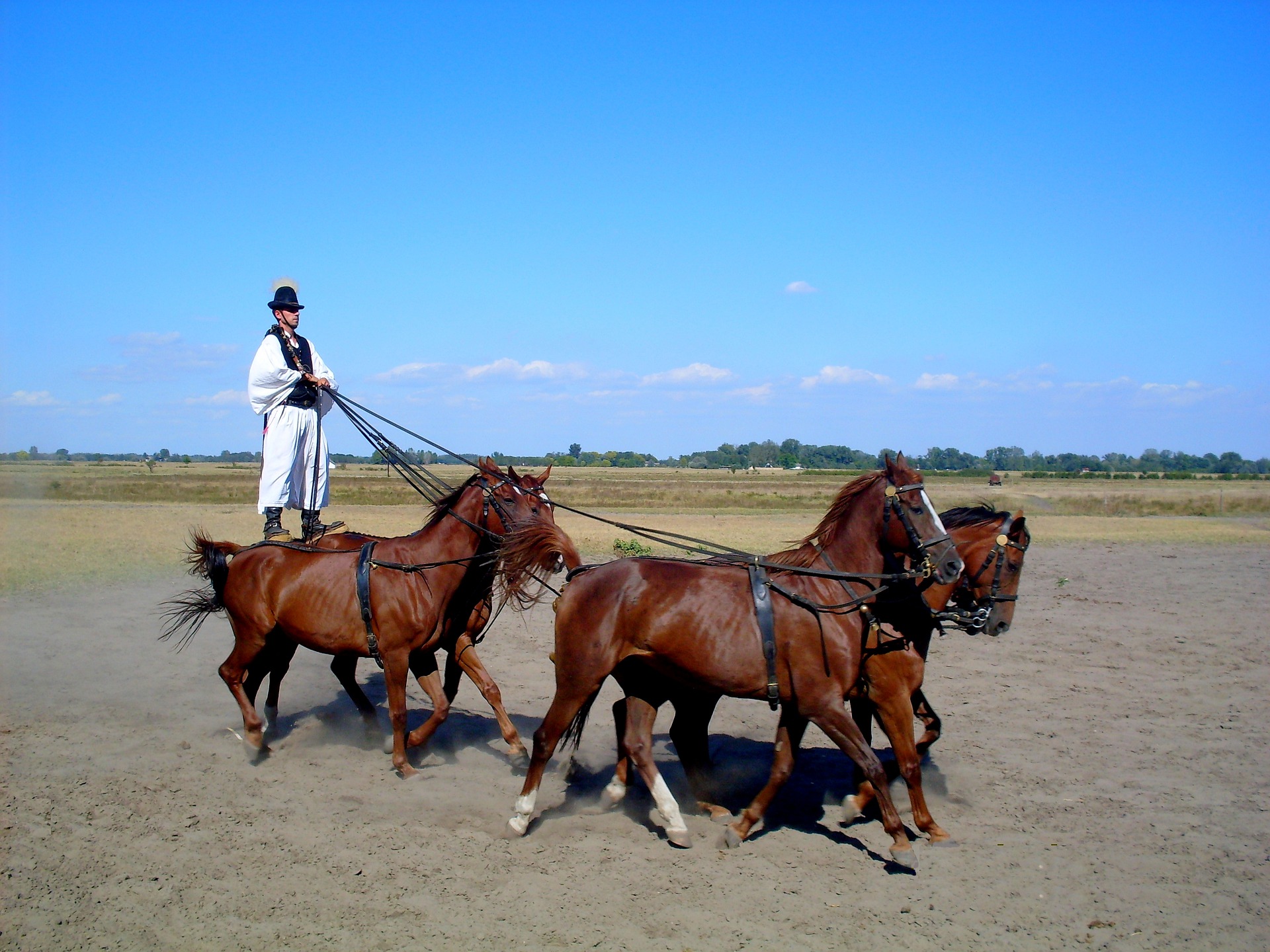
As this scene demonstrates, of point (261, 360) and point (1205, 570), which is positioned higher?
point (261, 360)

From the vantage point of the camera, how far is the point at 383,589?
7.29 meters

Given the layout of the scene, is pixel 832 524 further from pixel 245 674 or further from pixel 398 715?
pixel 245 674

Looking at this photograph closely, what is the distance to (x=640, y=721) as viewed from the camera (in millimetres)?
6223

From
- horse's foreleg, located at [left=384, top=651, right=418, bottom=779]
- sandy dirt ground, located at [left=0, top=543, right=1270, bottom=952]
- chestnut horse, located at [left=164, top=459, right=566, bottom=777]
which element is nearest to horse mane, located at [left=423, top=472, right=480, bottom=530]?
chestnut horse, located at [left=164, top=459, right=566, bottom=777]

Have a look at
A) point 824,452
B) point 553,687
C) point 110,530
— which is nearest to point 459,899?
point 553,687

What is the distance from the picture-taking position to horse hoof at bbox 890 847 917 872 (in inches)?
212

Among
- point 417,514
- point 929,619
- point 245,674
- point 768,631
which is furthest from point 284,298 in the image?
point 417,514

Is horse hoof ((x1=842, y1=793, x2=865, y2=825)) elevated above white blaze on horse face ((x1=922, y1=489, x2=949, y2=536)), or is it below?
below

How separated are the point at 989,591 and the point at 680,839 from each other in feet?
9.89

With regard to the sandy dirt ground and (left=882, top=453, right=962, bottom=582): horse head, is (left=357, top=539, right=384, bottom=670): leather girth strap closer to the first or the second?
the sandy dirt ground

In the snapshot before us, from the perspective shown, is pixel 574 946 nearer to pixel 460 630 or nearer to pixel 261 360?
pixel 460 630

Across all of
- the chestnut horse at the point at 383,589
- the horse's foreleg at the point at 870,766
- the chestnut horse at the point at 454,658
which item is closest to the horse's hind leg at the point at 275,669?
the chestnut horse at the point at 454,658

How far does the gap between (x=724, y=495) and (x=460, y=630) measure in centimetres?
4742

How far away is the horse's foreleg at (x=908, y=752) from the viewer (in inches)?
233
